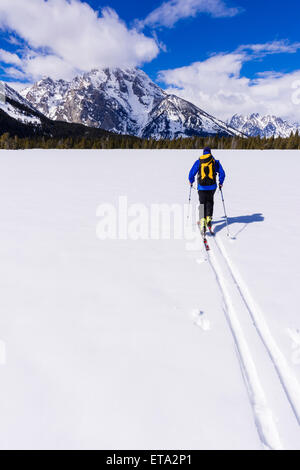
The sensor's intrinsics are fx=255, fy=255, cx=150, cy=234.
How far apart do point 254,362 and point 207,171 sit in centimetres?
619

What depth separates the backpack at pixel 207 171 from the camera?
8.47 meters

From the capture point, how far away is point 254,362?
12.4ft

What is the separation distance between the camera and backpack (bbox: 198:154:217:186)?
847 cm

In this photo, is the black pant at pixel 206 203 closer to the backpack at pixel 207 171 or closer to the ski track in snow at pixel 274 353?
the backpack at pixel 207 171

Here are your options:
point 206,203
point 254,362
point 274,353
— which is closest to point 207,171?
point 206,203

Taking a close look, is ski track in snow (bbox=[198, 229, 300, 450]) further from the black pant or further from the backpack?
the backpack

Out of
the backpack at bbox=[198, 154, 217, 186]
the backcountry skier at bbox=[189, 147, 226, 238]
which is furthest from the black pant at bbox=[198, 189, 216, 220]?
the backpack at bbox=[198, 154, 217, 186]

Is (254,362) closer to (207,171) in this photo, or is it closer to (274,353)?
(274,353)

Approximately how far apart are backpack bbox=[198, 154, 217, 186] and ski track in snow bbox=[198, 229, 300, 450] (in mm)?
3507

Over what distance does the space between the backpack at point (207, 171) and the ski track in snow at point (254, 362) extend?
3.51 meters

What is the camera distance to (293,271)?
6.53 m

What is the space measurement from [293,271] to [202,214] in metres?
3.31
